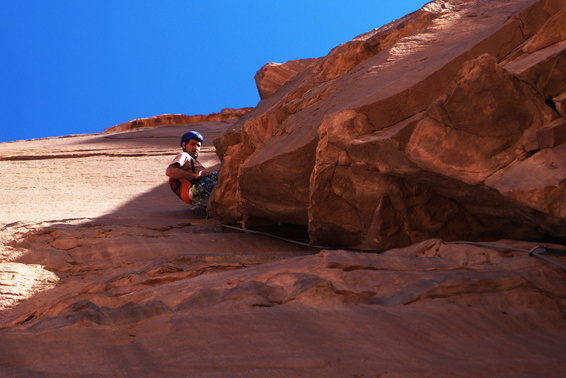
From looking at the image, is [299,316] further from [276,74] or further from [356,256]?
[276,74]

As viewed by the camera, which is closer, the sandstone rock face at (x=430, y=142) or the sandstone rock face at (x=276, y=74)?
the sandstone rock face at (x=430, y=142)

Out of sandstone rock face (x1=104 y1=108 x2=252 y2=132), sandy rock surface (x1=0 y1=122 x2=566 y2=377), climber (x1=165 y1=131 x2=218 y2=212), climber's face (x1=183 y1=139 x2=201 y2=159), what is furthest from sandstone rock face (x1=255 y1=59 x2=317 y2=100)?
sandy rock surface (x1=0 y1=122 x2=566 y2=377)

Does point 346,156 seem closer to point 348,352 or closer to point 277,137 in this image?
point 277,137

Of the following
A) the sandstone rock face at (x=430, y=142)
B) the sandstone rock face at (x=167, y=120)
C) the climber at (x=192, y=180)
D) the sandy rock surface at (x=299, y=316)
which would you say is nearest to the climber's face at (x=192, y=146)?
the climber at (x=192, y=180)

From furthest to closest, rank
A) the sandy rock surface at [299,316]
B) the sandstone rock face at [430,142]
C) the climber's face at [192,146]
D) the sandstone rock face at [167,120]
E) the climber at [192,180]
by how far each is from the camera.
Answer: the sandstone rock face at [167,120] → the climber's face at [192,146] → the climber at [192,180] → the sandstone rock face at [430,142] → the sandy rock surface at [299,316]

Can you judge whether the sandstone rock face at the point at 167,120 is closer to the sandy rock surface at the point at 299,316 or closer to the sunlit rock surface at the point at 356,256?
the sunlit rock surface at the point at 356,256

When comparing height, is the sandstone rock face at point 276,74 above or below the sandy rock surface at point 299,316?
above

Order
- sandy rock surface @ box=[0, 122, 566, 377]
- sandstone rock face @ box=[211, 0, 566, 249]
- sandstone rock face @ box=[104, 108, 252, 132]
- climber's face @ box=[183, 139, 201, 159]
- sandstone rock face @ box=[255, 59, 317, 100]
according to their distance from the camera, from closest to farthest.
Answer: sandy rock surface @ box=[0, 122, 566, 377] < sandstone rock face @ box=[211, 0, 566, 249] < climber's face @ box=[183, 139, 201, 159] < sandstone rock face @ box=[255, 59, 317, 100] < sandstone rock face @ box=[104, 108, 252, 132]

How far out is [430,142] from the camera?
8.61 ft

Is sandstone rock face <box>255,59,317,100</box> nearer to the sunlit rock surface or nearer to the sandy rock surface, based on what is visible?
the sunlit rock surface

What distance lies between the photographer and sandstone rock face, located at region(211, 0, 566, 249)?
2363 mm

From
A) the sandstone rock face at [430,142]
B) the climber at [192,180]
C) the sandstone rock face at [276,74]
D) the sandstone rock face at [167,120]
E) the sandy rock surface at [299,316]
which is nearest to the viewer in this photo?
the sandy rock surface at [299,316]

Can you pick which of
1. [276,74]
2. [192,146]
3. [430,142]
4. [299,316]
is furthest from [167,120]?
[299,316]

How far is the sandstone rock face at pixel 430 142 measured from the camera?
7.75 feet
